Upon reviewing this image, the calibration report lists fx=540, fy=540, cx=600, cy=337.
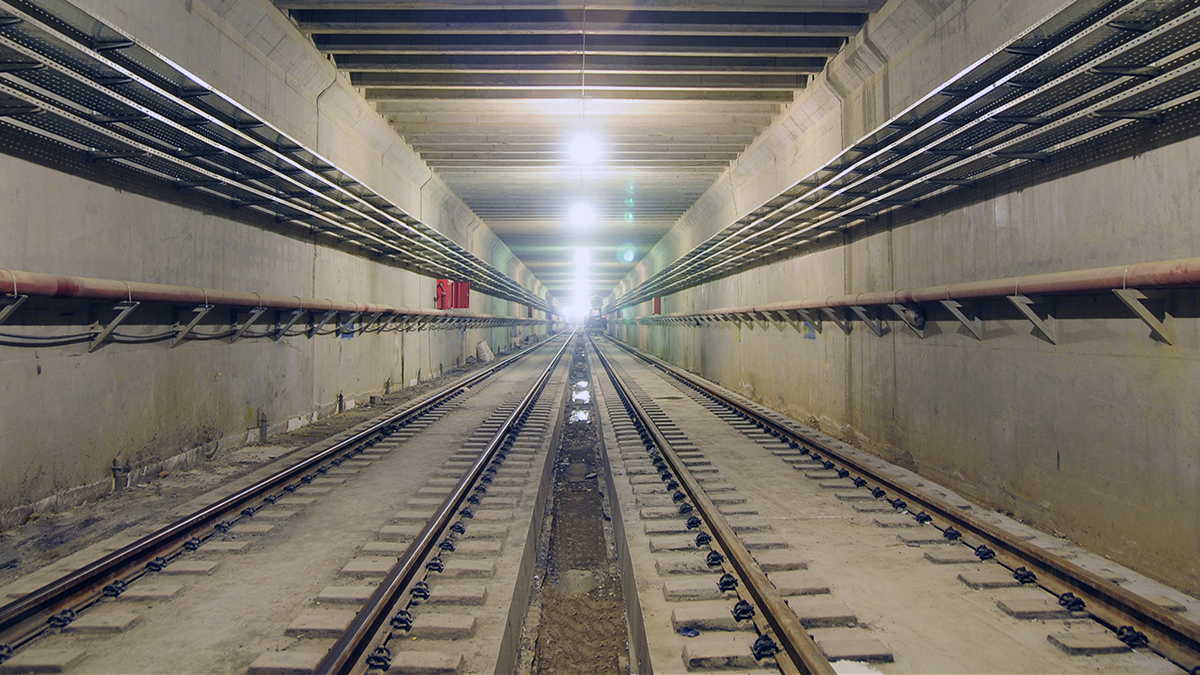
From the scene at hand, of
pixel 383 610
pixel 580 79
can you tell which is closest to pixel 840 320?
pixel 580 79

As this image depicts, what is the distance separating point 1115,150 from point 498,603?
20.1ft

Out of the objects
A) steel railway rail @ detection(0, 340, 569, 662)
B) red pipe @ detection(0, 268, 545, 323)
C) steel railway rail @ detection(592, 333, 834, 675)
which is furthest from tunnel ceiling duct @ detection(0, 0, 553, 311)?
steel railway rail @ detection(592, 333, 834, 675)

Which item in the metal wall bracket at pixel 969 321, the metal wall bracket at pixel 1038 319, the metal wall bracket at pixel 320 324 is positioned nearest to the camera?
the metal wall bracket at pixel 1038 319

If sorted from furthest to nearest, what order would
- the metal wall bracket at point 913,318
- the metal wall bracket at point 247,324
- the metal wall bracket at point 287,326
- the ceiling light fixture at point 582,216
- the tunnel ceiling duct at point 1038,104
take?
the ceiling light fixture at point 582,216, the metal wall bracket at point 287,326, the metal wall bracket at point 247,324, the metal wall bracket at point 913,318, the tunnel ceiling duct at point 1038,104

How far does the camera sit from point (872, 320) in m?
8.31

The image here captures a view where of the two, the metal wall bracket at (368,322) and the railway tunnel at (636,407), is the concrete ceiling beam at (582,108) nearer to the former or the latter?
the railway tunnel at (636,407)

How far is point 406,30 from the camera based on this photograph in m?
8.21

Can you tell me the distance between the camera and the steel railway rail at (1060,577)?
3156mm

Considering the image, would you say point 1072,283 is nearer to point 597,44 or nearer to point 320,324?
point 597,44

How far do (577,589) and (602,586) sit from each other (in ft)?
0.81

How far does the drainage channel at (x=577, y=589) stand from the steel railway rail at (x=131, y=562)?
301 cm

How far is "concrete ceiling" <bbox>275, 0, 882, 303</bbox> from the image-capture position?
815 cm

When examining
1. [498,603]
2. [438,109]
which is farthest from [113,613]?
[438,109]

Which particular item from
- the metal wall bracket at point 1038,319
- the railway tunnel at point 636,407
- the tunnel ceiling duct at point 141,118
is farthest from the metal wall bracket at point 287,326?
the metal wall bracket at point 1038,319
